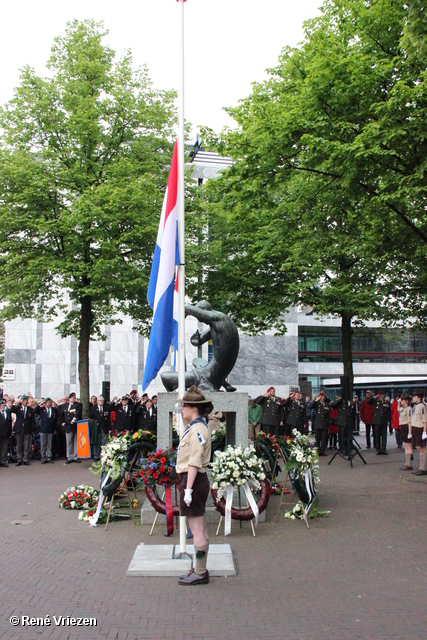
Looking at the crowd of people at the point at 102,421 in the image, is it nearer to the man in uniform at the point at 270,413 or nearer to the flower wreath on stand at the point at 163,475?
the man in uniform at the point at 270,413

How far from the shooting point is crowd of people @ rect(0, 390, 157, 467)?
16.8 meters

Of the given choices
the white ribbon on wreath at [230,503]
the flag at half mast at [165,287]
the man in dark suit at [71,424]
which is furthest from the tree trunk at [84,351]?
the flag at half mast at [165,287]

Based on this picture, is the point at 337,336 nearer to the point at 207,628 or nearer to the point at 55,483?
the point at 55,483

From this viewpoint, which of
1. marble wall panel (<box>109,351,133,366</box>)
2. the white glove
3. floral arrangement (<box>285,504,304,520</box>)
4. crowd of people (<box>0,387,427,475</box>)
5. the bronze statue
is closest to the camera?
the white glove

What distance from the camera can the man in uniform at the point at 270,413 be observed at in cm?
1797

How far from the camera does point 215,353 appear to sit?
1009 cm

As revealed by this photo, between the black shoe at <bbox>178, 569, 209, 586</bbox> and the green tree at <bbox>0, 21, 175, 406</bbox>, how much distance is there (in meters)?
13.0

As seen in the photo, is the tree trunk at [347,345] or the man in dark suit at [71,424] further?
the tree trunk at [347,345]

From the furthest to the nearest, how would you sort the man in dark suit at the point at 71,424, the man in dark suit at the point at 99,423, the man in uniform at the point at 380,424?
the man in dark suit at the point at 99,423, the man in uniform at the point at 380,424, the man in dark suit at the point at 71,424

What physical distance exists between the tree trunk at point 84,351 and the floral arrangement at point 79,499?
903 cm

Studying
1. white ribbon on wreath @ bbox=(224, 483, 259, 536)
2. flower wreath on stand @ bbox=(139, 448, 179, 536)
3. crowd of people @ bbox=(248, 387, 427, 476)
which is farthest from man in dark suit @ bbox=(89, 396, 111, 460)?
white ribbon on wreath @ bbox=(224, 483, 259, 536)

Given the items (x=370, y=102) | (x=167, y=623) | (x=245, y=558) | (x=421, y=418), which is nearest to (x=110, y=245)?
(x=370, y=102)

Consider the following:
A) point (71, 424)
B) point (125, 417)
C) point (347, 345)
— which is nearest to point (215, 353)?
point (125, 417)

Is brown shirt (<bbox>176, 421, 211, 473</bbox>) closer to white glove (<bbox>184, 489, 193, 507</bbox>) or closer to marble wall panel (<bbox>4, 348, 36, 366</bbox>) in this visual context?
white glove (<bbox>184, 489, 193, 507</bbox>)
